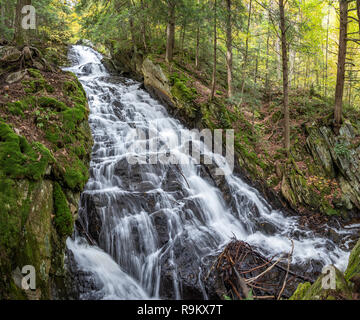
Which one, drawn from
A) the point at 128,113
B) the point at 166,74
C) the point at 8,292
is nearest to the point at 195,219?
the point at 8,292

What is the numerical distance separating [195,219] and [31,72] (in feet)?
23.6

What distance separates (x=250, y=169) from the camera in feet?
32.1

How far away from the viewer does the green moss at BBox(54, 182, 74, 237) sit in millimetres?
4470

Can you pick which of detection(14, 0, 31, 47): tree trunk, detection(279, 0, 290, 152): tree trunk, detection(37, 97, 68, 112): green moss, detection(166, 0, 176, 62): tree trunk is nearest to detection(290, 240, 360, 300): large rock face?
detection(37, 97, 68, 112): green moss

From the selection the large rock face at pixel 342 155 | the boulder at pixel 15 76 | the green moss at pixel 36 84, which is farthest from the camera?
the large rock face at pixel 342 155

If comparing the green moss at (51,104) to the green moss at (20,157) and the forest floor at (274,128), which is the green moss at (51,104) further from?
the forest floor at (274,128)

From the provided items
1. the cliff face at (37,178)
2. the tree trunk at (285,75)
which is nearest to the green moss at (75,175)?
the cliff face at (37,178)

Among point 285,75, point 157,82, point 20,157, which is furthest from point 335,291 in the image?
point 157,82

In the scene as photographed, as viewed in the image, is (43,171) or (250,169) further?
(250,169)

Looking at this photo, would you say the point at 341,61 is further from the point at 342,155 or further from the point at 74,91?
the point at 74,91

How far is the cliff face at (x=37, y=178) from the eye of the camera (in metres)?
3.38

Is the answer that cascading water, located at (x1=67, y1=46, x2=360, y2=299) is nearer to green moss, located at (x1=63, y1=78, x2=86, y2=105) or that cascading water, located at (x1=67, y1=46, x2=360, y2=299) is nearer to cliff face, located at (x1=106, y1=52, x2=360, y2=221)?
cliff face, located at (x1=106, y1=52, x2=360, y2=221)

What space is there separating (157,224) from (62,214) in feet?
8.96
